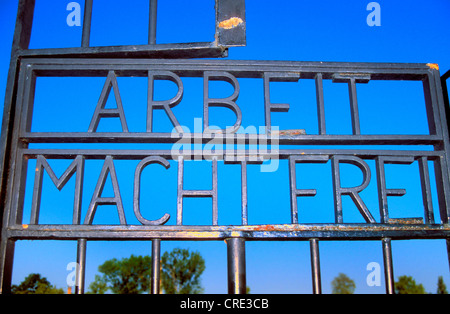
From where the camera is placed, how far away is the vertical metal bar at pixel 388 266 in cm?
225

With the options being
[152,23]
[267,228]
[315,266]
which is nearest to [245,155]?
[267,228]

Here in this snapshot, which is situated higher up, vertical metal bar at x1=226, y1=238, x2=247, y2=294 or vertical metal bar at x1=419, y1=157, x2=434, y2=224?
vertical metal bar at x1=419, y1=157, x2=434, y2=224

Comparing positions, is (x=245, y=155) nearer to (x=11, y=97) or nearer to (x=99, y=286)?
(x=11, y=97)

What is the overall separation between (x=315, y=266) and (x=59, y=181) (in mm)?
1633

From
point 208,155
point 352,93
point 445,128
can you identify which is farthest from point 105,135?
point 445,128

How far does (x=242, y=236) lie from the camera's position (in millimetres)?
2314

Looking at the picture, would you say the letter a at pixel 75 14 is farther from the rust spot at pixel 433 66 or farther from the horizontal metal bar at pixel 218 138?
the rust spot at pixel 433 66

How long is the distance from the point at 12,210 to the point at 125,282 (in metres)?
26.3

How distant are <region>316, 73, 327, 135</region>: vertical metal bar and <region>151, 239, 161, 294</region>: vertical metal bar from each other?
50.7 inches

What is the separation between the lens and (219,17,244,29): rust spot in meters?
2.66

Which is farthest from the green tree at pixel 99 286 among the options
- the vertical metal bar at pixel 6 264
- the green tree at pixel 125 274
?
the vertical metal bar at pixel 6 264

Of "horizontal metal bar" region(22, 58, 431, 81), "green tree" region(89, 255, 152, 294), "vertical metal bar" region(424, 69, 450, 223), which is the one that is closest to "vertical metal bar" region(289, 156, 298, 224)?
"horizontal metal bar" region(22, 58, 431, 81)

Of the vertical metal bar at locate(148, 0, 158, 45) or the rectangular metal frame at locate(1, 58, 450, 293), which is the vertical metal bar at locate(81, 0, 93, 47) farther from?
the vertical metal bar at locate(148, 0, 158, 45)
